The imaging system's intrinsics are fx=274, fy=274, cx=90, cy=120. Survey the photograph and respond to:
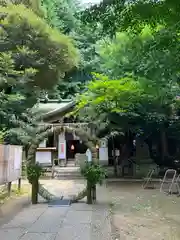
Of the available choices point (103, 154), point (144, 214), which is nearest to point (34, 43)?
point (103, 154)

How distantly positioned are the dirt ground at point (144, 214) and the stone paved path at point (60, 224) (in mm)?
324

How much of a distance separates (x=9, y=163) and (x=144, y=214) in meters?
4.19

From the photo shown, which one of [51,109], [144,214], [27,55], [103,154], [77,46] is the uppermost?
[77,46]

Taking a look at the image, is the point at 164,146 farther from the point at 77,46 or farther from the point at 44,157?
the point at 77,46

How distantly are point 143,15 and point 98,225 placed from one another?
418cm

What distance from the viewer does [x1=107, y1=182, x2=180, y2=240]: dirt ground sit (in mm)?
5059

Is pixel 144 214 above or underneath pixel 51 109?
underneath

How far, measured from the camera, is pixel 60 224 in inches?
211

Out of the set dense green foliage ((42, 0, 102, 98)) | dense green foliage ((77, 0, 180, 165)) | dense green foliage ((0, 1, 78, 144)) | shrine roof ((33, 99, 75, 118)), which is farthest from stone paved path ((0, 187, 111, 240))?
dense green foliage ((42, 0, 102, 98))

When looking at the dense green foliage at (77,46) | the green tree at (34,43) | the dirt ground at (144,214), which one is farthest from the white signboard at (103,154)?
the dirt ground at (144,214)

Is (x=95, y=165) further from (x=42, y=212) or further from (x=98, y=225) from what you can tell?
(x=98, y=225)

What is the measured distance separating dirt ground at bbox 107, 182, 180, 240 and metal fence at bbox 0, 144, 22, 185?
318 centimetres

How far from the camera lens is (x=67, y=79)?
21859 mm

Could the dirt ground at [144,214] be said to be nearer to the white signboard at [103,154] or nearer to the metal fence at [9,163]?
the metal fence at [9,163]
